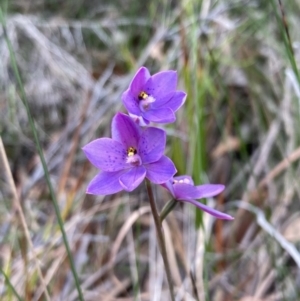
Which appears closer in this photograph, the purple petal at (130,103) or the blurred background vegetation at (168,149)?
the purple petal at (130,103)

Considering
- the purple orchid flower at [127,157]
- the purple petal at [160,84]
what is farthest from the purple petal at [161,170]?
the purple petal at [160,84]

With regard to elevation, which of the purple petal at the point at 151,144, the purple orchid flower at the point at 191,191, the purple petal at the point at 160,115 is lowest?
the purple orchid flower at the point at 191,191

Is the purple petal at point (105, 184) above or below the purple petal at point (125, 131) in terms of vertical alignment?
below

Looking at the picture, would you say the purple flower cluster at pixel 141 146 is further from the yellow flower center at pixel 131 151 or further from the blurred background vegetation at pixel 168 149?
the blurred background vegetation at pixel 168 149

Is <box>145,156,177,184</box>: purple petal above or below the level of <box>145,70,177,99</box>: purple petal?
below

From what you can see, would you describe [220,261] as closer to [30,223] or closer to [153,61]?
[30,223]

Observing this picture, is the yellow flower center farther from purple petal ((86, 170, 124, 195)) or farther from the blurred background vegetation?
the blurred background vegetation

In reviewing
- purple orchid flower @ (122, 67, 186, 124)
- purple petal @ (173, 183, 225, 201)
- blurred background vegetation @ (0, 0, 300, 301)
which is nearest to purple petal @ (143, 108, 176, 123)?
purple orchid flower @ (122, 67, 186, 124)

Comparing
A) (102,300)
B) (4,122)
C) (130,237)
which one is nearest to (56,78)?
(4,122)
